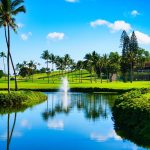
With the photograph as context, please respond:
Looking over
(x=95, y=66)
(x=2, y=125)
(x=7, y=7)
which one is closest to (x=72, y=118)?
(x=2, y=125)

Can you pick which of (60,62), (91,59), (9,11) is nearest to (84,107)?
(9,11)

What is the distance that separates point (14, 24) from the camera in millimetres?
57406

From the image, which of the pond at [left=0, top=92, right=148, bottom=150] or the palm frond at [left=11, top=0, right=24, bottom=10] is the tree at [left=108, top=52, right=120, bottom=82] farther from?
the pond at [left=0, top=92, right=148, bottom=150]

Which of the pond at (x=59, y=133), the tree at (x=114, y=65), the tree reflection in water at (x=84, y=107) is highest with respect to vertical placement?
the tree at (x=114, y=65)

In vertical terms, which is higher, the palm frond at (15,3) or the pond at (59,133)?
the palm frond at (15,3)

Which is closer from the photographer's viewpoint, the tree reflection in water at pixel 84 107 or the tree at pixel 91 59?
the tree reflection in water at pixel 84 107

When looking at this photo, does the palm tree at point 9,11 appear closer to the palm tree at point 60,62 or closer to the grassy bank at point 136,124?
the grassy bank at point 136,124

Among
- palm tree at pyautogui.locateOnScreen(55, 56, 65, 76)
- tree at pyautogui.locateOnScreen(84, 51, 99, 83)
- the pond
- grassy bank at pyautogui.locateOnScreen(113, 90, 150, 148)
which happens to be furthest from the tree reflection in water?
palm tree at pyautogui.locateOnScreen(55, 56, 65, 76)

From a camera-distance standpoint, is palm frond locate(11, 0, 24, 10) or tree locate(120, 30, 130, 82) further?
tree locate(120, 30, 130, 82)

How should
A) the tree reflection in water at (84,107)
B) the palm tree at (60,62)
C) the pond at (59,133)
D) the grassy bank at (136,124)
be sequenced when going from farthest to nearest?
the palm tree at (60,62)
the tree reflection in water at (84,107)
the grassy bank at (136,124)
the pond at (59,133)

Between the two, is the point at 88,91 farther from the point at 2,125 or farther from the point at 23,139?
Result: the point at 23,139

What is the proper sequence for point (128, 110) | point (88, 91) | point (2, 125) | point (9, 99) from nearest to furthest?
1. point (128, 110)
2. point (2, 125)
3. point (9, 99)
4. point (88, 91)

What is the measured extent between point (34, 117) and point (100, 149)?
15.7m

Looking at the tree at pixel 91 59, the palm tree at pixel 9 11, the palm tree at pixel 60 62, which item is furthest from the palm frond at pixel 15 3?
the palm tree at pixel 60 62
